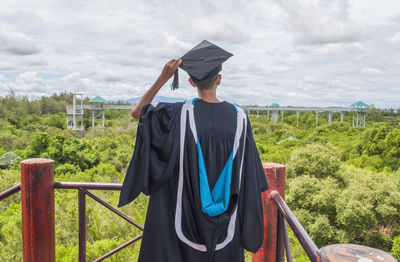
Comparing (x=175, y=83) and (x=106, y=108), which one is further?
(x=106, y=108)

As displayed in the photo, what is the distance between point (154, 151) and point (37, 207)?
1080 millimetres

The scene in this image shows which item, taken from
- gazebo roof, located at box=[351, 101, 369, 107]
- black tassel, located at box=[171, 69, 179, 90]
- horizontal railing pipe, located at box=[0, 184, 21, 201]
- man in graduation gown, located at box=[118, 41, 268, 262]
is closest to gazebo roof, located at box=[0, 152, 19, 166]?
horizontal railing pipe, located at box=[0, 184, 21, 201]

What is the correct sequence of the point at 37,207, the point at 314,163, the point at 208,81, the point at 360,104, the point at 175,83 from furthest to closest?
the point at 360,104
the point at 314,163
the point at 37,207
the point at 175,83
the point at 208,81

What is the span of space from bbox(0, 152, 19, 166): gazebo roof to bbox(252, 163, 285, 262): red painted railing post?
25405mm

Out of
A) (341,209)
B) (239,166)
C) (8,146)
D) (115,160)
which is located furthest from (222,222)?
(8,146)

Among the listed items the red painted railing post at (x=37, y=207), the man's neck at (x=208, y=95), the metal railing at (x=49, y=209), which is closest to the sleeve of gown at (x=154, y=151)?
the man's neck at (x=208, y=95)

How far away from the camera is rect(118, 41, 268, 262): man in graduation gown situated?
1.49m

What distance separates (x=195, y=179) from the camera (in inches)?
A: 58.2

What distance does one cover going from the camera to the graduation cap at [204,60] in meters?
1.56

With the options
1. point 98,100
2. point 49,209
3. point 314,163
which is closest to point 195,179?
point 49,209

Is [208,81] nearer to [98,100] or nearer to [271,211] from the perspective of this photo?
[271,211]

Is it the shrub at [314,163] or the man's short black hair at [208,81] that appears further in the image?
the shrub at [314,163]

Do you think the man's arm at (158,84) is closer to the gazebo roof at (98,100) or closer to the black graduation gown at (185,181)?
the black graduation gown at (185,181)

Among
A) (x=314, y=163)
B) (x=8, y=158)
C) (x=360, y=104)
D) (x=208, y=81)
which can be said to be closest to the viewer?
(x=208, y=81)
